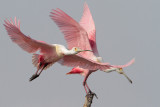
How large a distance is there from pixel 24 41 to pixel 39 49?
766mm

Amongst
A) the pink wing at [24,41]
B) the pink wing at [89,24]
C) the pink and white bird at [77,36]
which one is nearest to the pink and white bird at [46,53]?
the pink wing at [24,41]

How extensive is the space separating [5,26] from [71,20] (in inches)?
154

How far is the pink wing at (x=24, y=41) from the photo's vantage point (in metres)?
19.4

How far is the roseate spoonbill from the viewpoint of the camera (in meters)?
19.5

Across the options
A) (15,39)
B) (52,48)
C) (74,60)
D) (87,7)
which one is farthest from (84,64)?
(87,7)

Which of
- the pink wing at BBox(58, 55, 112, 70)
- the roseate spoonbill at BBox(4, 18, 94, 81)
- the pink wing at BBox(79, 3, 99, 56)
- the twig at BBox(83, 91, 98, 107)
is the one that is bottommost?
the twig at BBox(83, 91, 98, 107)

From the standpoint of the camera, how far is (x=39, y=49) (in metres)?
20.6

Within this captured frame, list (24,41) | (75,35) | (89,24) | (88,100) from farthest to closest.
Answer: (89,24) < (75,35) < (88,100) < (24,41)

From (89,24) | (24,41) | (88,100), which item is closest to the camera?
(24,41)

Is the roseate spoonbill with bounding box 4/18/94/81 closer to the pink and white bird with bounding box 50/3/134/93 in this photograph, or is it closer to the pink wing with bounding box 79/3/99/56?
the pink and white bird with bounding box 50/3/134/93

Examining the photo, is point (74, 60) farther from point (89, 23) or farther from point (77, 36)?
point (89, 23)

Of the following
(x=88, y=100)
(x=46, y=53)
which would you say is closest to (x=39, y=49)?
(x=46, y=53)

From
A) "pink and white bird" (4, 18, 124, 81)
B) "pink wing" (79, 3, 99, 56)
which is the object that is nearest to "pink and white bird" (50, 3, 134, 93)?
"pink wing" (79, 3, 99, 56)

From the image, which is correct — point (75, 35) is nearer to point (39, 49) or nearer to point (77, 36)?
point (77, 36)
